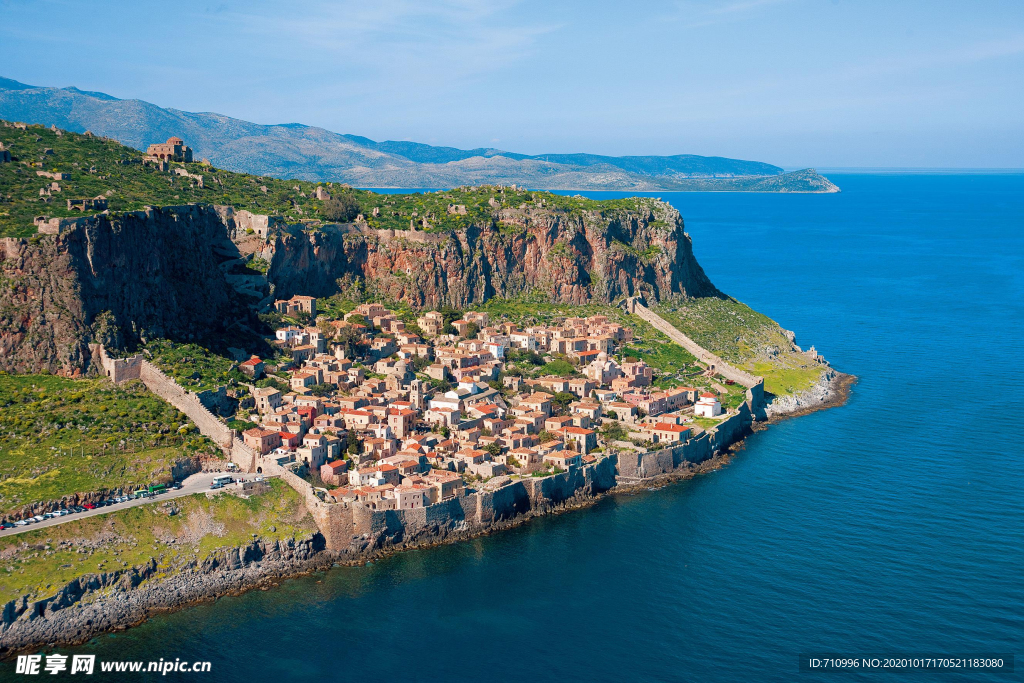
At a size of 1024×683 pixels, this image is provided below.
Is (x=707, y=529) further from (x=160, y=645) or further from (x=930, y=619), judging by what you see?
(x=160, y=645)

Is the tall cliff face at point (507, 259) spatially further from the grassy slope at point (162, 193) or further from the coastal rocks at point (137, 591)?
the coastal rocks at point (137, 591)

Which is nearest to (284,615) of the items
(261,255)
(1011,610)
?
(1011,610)

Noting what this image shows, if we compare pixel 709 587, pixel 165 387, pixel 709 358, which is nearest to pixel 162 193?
pixel 165 387

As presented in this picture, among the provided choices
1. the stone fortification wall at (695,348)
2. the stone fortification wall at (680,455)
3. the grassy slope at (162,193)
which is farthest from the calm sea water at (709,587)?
the grassy slope at (162,193)

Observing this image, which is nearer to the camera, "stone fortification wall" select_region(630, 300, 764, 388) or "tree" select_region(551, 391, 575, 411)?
"tree" select_region(551, 391, 575, 411)

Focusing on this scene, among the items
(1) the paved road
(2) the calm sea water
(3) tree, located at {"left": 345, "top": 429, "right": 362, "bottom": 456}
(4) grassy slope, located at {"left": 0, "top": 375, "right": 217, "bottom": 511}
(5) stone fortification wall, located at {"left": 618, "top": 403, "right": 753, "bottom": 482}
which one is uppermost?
(4) grassy slope, located at {"left": 0, "top": 375, "right": 217, "bottom": 511}

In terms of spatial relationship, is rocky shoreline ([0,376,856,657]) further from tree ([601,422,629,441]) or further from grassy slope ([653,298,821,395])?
grassy slope ([653,298,821,395])

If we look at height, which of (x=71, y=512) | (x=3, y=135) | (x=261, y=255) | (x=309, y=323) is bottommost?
(x=71, y=512)

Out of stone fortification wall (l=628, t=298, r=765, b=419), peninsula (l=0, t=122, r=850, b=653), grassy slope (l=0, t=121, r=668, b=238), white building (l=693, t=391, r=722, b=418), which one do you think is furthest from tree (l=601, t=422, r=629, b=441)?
grassy slope (l=0, t=121, r=668, b=238)
